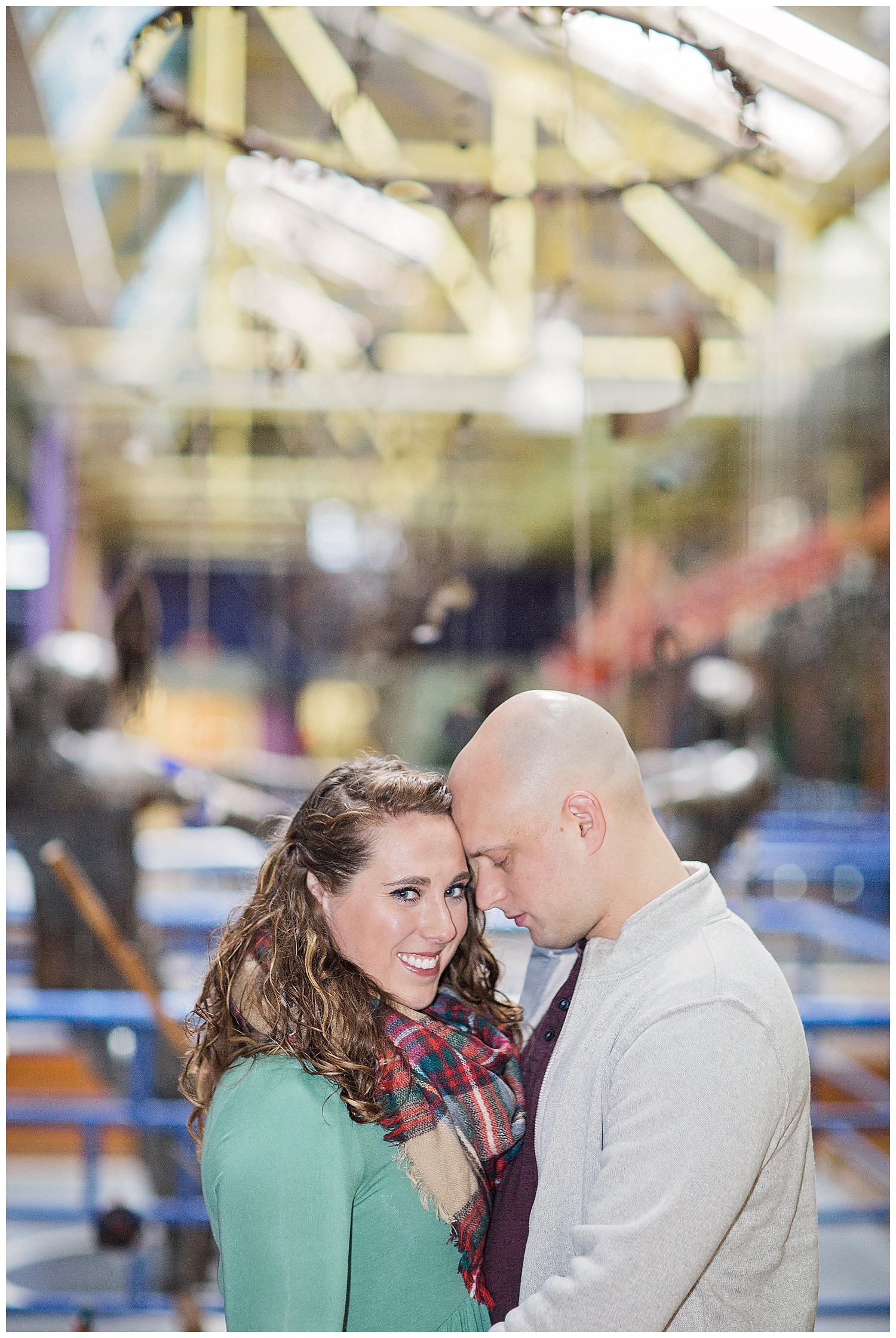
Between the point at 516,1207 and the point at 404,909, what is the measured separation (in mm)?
369

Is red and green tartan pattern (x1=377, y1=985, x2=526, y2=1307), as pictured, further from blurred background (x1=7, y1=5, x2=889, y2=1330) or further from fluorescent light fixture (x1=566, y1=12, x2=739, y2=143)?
fluorescent light fixture (x1=566, y1=12, x2=739, y2=143)

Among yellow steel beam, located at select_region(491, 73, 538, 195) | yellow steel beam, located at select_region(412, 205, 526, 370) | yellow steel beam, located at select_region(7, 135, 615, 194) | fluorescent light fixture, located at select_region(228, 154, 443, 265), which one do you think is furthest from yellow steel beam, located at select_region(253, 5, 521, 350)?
yellow steel beam, located at select_region(491, 73, 538, 195)

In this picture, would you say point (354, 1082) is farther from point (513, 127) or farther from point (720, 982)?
point (513, 127)

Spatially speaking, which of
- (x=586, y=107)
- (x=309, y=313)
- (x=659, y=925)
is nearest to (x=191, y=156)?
(x=586, y=107)

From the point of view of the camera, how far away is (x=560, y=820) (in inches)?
52.1

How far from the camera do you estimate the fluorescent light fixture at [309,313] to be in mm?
7738

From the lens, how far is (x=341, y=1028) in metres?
1.28

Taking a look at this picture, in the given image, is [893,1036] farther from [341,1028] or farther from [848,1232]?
[848,1232]

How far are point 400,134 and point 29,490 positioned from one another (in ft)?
13.2

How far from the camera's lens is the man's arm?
1111 mm

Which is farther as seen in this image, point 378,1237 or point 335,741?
point 335,741

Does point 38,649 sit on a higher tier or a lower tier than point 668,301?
lower

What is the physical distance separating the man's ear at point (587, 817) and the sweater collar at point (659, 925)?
9 cm

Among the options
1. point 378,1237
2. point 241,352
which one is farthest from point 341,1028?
point 241,352
